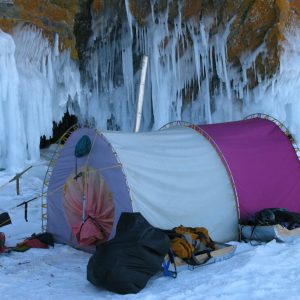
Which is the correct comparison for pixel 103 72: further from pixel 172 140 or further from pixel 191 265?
pixel 191 265

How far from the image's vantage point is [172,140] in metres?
6.11

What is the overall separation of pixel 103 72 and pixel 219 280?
11.1 metres

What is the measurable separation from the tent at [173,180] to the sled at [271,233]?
25 cm

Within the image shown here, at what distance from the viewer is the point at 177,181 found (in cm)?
562

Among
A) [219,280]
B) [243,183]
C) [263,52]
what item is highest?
[263,52]

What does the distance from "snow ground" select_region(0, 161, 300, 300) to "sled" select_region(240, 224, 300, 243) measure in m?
0.14

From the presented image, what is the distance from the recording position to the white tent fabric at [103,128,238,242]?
5.33 meters

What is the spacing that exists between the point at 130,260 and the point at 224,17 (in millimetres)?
9280

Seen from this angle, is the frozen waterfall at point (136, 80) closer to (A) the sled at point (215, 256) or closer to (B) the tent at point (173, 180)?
(B) the tent at point (173, 180)

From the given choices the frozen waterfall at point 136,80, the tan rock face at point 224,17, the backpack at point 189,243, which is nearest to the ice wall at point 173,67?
the frozen waterfall at point 136,80

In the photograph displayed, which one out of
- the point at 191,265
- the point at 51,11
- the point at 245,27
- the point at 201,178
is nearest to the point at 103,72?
the point at 51,11

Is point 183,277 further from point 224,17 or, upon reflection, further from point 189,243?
point 224,17

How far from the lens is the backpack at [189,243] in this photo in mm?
4520

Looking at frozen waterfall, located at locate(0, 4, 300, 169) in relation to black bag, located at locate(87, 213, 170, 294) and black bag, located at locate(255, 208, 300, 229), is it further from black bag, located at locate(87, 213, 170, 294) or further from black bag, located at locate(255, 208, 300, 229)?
black bag, located at locate(87, 213, 170, 294)
